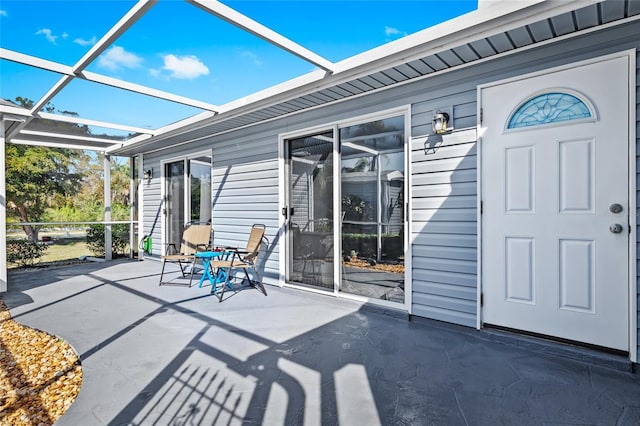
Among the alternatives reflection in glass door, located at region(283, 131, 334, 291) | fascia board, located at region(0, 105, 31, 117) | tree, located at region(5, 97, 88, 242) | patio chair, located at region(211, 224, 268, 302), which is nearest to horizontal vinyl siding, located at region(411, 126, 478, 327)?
reflection in glass door, located at region(283, 131, 334, 291)

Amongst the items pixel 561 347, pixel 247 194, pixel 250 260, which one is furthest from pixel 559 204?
pixel 247 194

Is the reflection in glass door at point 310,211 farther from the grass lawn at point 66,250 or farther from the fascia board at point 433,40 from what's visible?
the grass lawn at point 66,250

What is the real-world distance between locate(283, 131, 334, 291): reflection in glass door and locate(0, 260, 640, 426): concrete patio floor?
0.72m

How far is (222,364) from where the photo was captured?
237cm

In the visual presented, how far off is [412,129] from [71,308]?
4.19 m

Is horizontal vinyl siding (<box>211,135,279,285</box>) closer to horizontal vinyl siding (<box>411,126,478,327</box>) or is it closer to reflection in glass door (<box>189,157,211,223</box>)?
reflection in glass door (<box>189,157,211,223</box>)

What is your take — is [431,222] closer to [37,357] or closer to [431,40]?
[431,40]

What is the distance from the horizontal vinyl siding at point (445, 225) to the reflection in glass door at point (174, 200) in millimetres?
4876

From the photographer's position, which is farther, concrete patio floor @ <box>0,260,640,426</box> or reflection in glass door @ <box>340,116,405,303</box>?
reflection in glass door @ <box>340,116,405,303</box>

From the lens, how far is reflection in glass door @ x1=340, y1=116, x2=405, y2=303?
3543 millimetres

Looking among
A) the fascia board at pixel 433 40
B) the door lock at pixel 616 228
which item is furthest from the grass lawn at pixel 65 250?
the door lock at pixel 616 228

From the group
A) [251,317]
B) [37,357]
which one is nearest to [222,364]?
[251,317]

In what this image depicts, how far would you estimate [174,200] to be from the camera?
6.79 meters

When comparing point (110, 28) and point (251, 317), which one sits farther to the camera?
point (251, 317)
